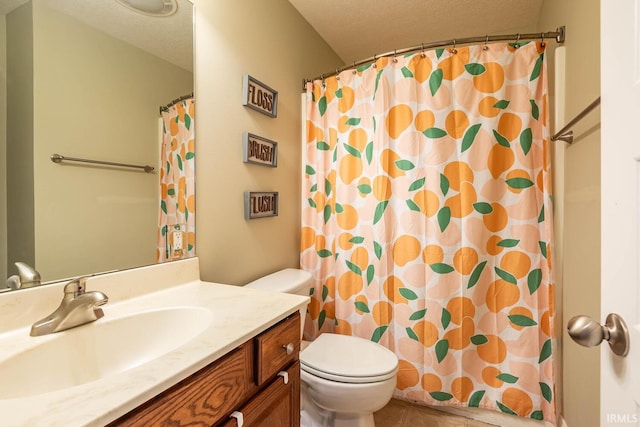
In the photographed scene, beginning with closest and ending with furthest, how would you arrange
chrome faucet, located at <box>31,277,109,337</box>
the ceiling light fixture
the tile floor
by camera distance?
chrome faucet, located at <box>31,277,109,337</box> < the ceiling light fixture < the tile floor

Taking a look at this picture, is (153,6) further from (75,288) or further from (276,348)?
(276,348)

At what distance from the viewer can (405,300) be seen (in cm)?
159

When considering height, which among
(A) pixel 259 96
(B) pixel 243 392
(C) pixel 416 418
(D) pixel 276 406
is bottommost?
(C) pixel 416 418

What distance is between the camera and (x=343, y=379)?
117cm

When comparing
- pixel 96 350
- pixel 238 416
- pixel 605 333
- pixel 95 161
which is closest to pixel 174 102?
pixel 95 161

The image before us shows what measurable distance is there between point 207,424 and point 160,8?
1414 millimetres

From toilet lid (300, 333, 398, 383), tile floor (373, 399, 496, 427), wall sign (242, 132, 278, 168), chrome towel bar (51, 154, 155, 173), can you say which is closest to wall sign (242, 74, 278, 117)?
wall sign (242, 132, 278, 168)

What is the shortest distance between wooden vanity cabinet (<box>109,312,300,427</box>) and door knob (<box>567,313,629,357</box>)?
0.69 meters

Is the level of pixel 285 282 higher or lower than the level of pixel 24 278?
lower

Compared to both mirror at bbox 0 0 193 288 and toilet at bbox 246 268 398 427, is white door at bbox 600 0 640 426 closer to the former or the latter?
toilet at bbox 246 268 398 427

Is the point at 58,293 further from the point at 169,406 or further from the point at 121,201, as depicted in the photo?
the point at 169,406

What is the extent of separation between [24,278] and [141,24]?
932 mm

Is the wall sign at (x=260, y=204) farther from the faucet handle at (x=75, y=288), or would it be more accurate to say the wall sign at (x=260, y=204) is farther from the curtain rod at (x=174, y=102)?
the faucet handle at (x=75, y=288)

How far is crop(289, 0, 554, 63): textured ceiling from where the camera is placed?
183cm
